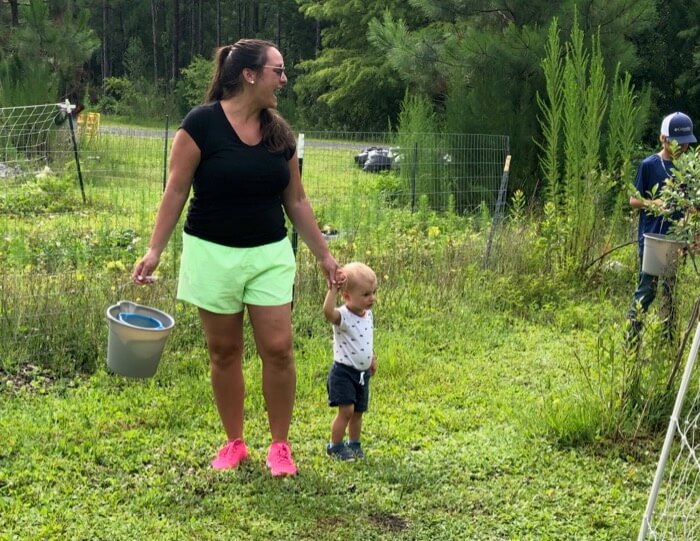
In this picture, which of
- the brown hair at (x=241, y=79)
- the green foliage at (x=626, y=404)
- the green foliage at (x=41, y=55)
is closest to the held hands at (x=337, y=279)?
the brown hair at (x=241, y=79)

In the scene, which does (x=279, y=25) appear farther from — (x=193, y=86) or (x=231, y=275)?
(x=231, y=275)

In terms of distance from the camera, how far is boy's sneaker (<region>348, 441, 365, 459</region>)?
3951 millimetres

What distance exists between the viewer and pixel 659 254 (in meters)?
4.86

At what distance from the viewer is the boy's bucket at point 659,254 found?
15.3 feet

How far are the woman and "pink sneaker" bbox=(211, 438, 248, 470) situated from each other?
183 mm

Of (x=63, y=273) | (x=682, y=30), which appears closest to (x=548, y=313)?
(x=63, y=273)

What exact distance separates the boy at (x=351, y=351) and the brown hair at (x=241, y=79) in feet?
2.18

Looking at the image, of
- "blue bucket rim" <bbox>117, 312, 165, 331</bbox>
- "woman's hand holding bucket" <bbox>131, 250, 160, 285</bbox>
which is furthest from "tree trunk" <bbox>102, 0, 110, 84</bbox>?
"woman's hand holding bucket" <bbox>131, 250, 160, 285</bbox>

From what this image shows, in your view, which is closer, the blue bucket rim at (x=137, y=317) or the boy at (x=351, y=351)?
the blue bucket rim at (x=137, y=317)

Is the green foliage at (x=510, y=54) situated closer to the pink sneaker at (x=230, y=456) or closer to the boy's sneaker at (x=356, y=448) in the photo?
the boy's sneaker at (x=356, y=448)

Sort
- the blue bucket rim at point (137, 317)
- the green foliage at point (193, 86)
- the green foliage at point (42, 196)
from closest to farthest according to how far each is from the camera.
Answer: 1. the blue bucket rim at point (137, 317)
2. the green foliage at point (42, 196)
3. the green foliage at point (193, 86)

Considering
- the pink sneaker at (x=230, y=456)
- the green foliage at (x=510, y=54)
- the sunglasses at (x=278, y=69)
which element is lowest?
the pink sneaker at (x=230, y=456)

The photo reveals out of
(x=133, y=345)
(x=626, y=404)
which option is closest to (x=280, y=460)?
(x=133, y=345)

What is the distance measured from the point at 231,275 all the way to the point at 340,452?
3.34 feet
